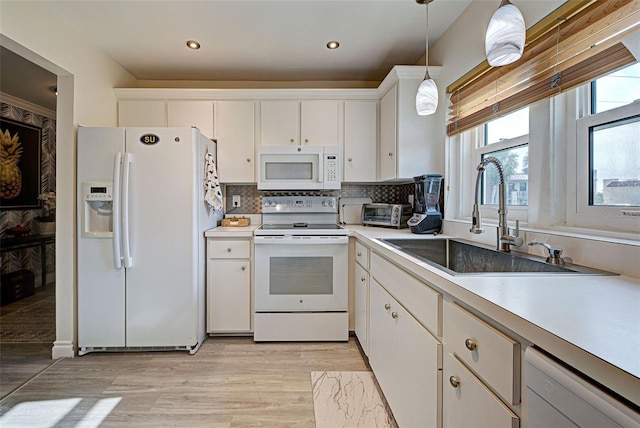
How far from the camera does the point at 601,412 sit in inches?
17.8

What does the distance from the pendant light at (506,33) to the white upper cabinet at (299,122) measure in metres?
1.82

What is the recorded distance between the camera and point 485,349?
30.6 inches

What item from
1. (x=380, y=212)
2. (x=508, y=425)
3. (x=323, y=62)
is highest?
(x=323, y=62)

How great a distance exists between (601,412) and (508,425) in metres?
0.30

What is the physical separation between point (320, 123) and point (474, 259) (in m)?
1.77

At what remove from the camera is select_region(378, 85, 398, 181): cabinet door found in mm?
2447

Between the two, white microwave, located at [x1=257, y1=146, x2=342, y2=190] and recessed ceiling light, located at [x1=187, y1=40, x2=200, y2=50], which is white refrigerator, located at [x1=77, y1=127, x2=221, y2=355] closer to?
white microwave, located at [x1=257, y1=146, x2=342, y2=190]

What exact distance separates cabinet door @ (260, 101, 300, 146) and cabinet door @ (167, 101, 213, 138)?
493 millimetres

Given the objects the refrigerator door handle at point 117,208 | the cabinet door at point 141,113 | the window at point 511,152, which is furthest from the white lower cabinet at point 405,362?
the cabinet door at point 141,113

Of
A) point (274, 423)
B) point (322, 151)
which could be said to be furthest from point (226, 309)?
point (322, 151)

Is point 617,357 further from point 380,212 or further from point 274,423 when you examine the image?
point 380,212

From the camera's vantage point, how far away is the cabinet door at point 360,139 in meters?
2.80

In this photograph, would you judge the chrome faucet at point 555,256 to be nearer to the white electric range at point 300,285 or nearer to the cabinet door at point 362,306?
the cabinet door at point 362,306

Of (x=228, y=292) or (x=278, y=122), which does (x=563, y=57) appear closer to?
(x=278, y=122)
